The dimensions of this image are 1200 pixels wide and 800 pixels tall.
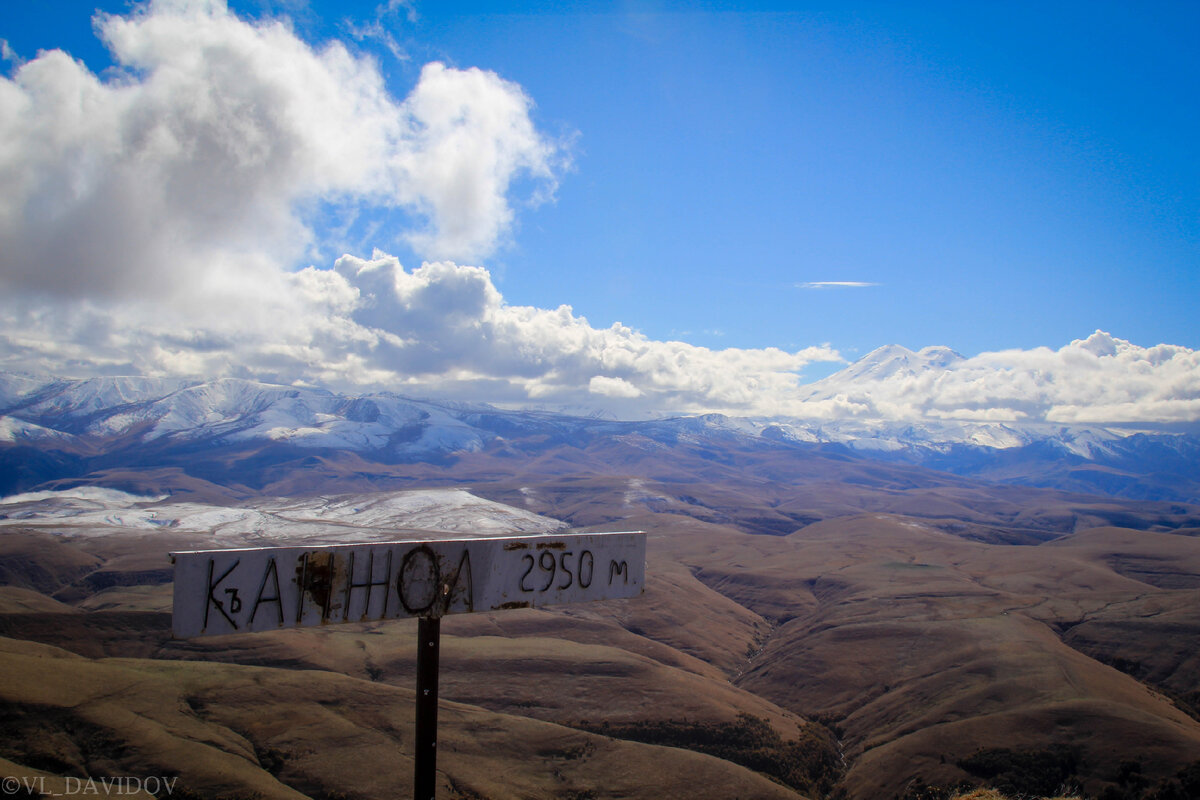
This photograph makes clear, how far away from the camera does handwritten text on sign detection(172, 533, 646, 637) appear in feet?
15.4

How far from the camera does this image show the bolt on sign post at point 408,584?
470 centimetres

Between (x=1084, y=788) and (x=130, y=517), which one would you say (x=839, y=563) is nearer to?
(x=1084, y=788)

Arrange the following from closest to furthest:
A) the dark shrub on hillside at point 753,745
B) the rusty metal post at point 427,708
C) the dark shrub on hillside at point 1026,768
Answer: the rusty metal post at point 427,708
the dark shrub on hillside at point 1026,768
the dark shrub on hillside at point 753,745

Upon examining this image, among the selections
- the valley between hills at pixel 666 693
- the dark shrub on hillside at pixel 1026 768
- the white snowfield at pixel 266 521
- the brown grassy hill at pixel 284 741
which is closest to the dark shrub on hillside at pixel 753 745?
the valley between hills at pixel 666 693

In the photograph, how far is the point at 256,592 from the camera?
4844 millimetres

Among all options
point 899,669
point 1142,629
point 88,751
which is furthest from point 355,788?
point 1142,629

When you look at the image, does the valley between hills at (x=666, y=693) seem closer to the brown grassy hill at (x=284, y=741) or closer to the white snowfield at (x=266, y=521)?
the brown grassy hill at (x=284, y=741)

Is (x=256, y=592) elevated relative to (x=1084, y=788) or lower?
elevated

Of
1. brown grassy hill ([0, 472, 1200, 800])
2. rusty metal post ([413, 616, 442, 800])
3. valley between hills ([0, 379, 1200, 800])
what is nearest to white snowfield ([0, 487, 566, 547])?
brown grassy hill ([0, 472, 1200, 800])

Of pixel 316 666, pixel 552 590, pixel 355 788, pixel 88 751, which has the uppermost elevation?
pixel 552 590

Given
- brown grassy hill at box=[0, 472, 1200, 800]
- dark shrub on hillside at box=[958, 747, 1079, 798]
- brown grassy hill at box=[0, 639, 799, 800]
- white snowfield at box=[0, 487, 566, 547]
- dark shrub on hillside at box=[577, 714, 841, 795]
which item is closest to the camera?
brown grassy hill at box=[0, 639, 799, 800]

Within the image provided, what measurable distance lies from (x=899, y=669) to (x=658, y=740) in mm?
29961

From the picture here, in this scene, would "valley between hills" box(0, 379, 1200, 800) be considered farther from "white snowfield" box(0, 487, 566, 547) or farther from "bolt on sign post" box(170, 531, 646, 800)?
"white snowfield" box(0, 487, 566, 547)

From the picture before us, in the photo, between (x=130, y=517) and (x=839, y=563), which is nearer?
(x=839, y=563)
